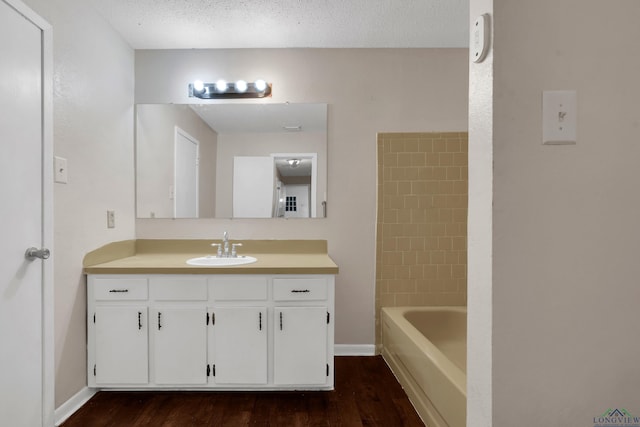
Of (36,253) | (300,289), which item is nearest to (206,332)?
(300,289)

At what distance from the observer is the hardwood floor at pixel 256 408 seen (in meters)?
1.87

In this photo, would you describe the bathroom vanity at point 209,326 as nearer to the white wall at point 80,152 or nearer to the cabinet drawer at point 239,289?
the cabinet drawer at point 239,289

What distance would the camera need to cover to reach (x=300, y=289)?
209 centimetres

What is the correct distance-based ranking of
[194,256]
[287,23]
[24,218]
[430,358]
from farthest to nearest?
[194,256] → [287,23] → [430,358] → [24,218]

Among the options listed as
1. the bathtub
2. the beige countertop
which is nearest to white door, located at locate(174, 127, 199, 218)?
the beige countertop

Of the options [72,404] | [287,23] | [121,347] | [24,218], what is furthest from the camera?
[287,23]

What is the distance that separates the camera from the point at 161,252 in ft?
8.73

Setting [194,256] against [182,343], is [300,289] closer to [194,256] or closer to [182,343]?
[182,343]

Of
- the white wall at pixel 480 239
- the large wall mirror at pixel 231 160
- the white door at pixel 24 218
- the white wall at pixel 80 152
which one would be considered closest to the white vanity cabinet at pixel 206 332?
the white wall at pixel 80 152

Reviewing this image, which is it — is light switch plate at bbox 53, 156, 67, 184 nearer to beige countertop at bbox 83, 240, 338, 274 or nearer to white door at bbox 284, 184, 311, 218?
beige countertop at bbox 83, 240, 338, 274
